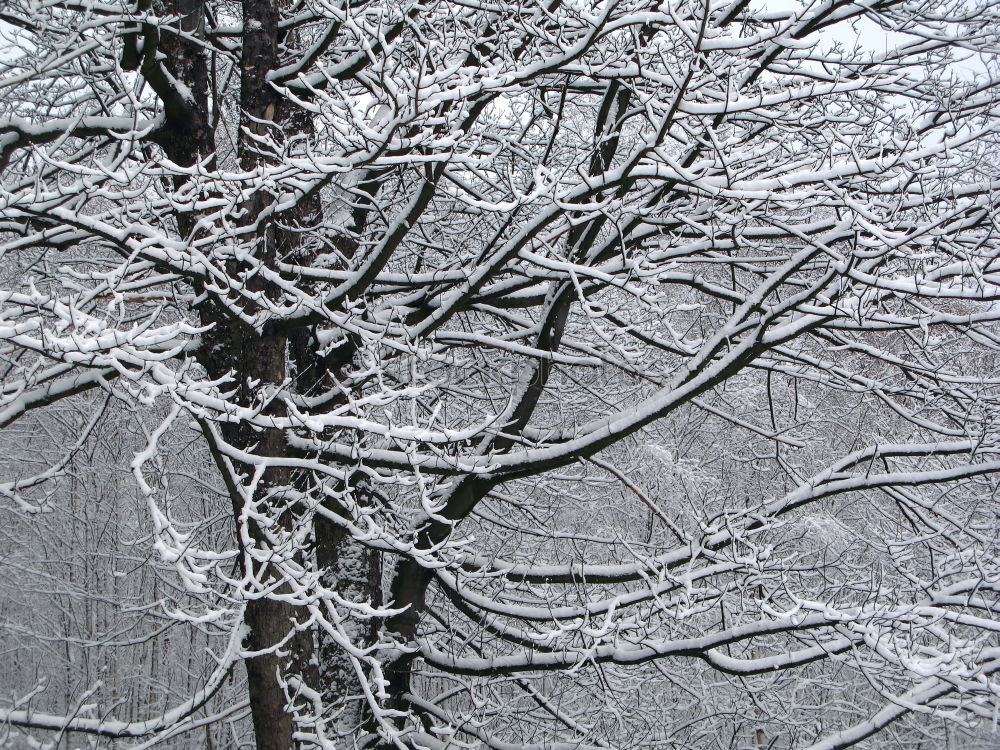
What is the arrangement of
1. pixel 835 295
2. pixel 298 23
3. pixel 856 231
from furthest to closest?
pixel 298 23 → pixel 835 295 → pixel 856 231

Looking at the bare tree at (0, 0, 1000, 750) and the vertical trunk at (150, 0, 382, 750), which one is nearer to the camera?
the bare tree at (0, 0, 1000, 750)

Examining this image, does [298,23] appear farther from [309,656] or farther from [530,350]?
[309,656]

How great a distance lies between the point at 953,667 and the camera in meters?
3.12

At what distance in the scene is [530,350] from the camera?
12.5ft

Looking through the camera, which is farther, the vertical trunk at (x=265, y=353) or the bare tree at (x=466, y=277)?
the vertical trunk at (x=265, y=353)

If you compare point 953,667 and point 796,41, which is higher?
point 796,41

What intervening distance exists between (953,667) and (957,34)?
2744 mm

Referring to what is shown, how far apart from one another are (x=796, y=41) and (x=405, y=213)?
1.69 metres

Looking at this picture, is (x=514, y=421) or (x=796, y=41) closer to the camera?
(x=796, y=41)

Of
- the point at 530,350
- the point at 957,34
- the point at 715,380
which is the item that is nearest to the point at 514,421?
the point at 530,350

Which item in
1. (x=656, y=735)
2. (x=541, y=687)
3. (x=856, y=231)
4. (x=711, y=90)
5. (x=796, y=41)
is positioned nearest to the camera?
(x=856, y=231)

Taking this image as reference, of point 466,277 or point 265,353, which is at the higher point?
point 466,277

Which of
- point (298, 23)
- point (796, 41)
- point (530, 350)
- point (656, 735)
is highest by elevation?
point (298, 23)

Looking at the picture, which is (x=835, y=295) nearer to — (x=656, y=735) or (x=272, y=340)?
(x=272, y=340)
